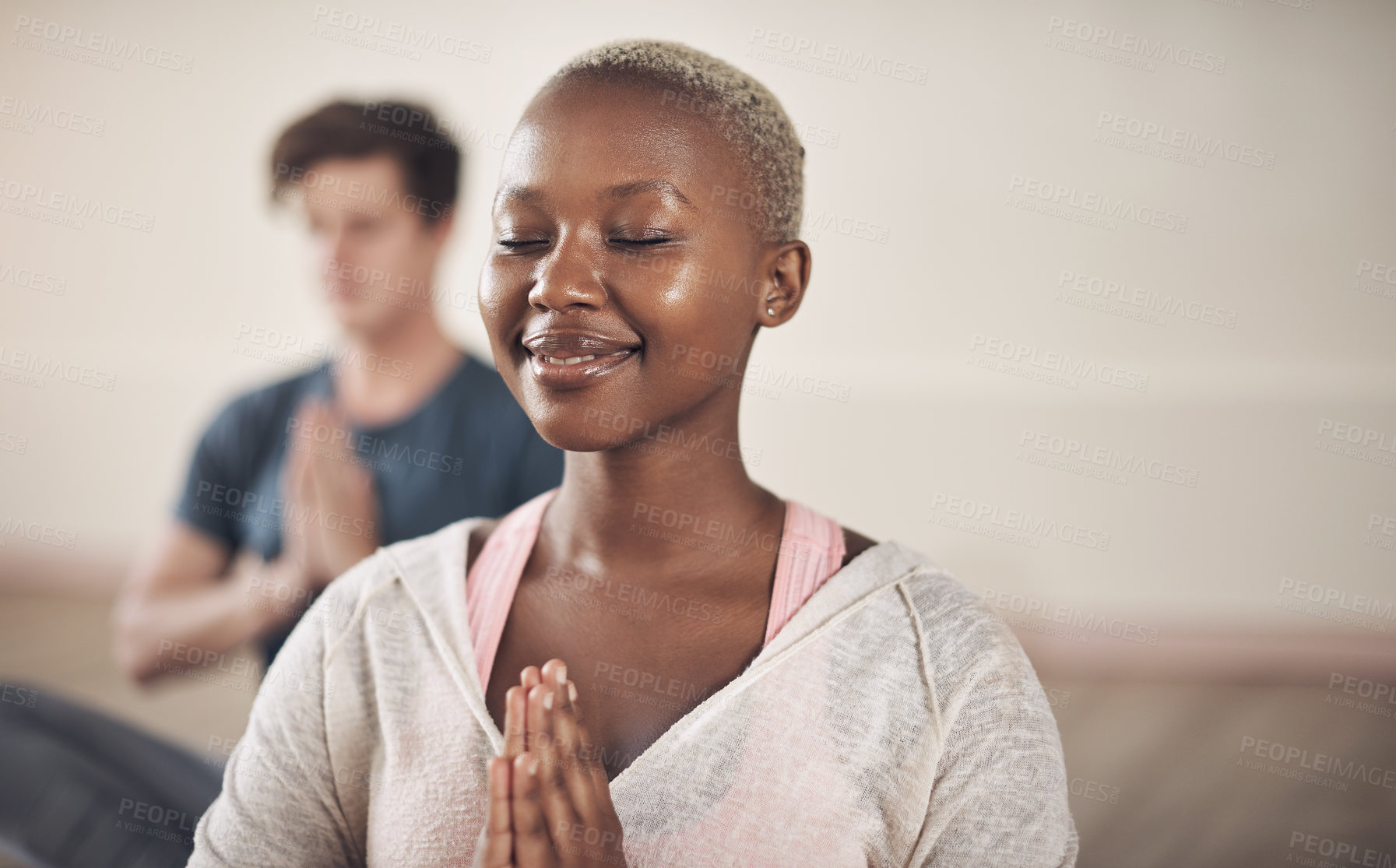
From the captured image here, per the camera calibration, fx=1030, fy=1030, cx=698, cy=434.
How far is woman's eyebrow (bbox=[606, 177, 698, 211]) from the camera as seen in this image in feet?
2.56

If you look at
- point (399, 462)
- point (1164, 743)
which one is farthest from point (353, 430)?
point (1164, 743)

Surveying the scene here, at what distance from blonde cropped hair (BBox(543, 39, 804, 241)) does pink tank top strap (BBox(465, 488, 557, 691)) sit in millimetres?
342

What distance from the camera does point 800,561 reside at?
89cm

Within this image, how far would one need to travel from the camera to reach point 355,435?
1.72 metres

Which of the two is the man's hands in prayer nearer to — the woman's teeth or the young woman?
the young woman

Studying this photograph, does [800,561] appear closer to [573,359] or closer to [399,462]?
[573,359]

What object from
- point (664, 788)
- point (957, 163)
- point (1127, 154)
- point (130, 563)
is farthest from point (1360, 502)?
point (130, 563)

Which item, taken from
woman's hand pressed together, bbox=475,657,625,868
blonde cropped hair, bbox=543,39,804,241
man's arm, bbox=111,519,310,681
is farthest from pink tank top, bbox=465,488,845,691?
man's arm, bbox=111,519,310,681

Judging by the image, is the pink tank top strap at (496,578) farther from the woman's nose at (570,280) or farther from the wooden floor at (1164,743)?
the wooden floor at (1164,743)

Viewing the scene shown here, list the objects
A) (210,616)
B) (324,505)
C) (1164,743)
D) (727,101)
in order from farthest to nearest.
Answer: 1. (1164,743)
2. (210,616)
3. (324,505)
4. (727,101)

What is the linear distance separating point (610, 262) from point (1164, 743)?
2605 mm

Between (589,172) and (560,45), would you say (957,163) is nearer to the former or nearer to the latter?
(560,45)

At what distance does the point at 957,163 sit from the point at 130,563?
296cm

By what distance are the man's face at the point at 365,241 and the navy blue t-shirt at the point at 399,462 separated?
0.44ft
